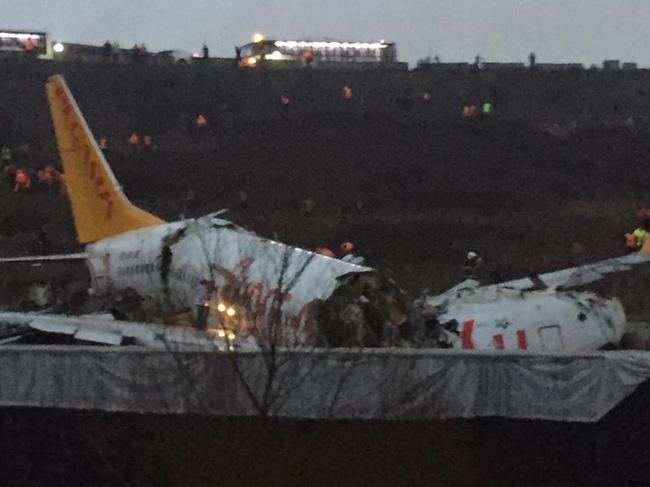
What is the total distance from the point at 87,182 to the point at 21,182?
23.0 m

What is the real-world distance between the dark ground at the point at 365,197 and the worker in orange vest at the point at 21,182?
77cm

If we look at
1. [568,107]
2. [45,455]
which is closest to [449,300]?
[45,455]

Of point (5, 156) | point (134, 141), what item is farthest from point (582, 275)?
point (134, 141)

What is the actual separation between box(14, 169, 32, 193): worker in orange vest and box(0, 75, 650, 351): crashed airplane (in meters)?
25.1

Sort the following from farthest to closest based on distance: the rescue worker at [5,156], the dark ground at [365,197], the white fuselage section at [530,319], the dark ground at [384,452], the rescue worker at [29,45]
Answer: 1. the rescue worker at [29,45]
2. the rescue worker at [5,156]
3. the white fuselage section at [530,319]
4. the dark ground at [365,197]
5. the dark ground at [384,452]

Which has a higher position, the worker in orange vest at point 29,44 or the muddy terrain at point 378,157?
the worker in orange vest at point 29,44

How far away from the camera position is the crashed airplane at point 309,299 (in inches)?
602

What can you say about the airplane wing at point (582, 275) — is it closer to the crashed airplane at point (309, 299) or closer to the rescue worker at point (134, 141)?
the crashed airplane at point (309, 299)

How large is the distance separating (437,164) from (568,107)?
23.0 meters

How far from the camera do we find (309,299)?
1688 centimetres

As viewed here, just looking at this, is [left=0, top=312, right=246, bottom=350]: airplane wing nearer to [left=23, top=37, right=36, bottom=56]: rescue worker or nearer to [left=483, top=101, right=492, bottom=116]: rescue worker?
[left=483, top=101, right=492, bottom=116]: rescue worker

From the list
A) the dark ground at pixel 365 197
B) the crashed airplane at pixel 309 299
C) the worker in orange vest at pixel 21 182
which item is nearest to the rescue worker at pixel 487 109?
the dark ground at pixel 365 197

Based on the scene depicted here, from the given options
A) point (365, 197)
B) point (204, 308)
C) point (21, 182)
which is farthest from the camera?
point (365, 197)

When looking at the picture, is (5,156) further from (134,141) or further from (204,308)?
(204,308)
